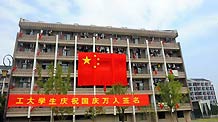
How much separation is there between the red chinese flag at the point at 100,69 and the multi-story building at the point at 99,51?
88cm

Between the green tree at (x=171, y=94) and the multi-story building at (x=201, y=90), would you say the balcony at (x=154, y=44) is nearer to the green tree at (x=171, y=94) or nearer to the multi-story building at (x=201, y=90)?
the green tree at (x=171, y=94)

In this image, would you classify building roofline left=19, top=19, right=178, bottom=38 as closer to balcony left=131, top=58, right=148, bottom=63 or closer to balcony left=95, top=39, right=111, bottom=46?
balcony left=95, top=39, right=111, bottom=46

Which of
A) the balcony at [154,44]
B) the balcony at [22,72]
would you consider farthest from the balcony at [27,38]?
the balcony at [154,44]

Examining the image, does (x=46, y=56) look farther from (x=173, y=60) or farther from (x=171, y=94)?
(x=173, y=60)

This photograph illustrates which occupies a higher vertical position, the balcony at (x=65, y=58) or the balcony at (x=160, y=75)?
the balcony at (x=65, y=58)

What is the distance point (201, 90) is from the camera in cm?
9244

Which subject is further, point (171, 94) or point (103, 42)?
point (103, 42)

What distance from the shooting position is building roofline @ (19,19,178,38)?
29016 mm

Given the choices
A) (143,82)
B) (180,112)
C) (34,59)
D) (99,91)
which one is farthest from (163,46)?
(34,59)

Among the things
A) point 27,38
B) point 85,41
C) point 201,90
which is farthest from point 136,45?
point 201,90

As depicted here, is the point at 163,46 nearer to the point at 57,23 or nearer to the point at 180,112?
the point at 180,112

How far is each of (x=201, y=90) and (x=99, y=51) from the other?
7625 centimetres

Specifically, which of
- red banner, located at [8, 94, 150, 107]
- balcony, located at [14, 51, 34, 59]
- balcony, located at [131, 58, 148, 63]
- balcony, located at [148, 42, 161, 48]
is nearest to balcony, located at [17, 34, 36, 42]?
balcony, located at [14, 51, 34, 59]

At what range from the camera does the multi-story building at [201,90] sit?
296ft
